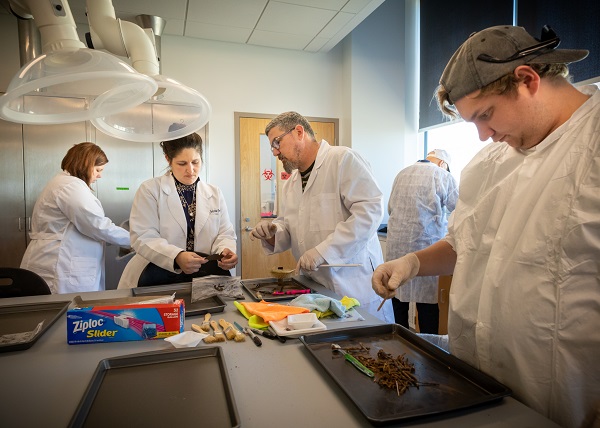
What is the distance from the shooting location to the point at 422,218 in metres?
2.90

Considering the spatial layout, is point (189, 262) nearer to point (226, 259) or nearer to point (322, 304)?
point (226, 259)

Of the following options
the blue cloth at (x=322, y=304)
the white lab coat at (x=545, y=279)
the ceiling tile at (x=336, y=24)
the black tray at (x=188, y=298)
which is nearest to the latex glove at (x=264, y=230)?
the black tray at (x=188, y=298)

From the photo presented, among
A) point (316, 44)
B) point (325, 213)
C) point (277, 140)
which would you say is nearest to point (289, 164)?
point (277, 140)

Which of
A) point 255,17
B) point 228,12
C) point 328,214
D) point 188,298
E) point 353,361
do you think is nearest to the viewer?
point 353,361

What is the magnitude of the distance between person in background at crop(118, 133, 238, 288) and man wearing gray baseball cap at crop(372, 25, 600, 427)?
1.17m

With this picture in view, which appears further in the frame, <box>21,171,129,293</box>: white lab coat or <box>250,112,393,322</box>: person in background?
<box>21,171,129,293</box>: white lab coat


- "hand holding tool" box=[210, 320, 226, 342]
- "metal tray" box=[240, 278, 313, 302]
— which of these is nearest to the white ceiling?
"metal tray" box=[240, 278, 313, 302]

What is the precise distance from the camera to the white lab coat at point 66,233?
7.95 ft

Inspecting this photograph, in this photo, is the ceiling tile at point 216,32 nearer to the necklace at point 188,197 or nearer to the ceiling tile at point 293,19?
the ceiling tile at point 293,19

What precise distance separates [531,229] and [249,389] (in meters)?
0.73

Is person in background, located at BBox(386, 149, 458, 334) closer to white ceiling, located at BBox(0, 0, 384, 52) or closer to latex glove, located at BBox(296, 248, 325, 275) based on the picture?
latex glove, located at BBox(296, 248, 325, 275)

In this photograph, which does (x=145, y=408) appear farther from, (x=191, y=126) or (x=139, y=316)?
(x=191, y=126)

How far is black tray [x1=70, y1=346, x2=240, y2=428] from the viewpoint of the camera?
2.38 ft

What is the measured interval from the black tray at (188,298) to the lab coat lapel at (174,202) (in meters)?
0.48
